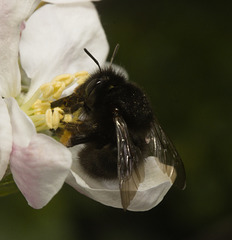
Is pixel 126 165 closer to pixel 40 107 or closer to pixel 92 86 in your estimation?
pixel 92 86

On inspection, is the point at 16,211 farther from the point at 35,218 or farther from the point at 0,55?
the point at 0,55

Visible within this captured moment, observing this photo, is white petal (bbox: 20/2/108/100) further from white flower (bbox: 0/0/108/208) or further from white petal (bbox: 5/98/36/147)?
white petal (bbox: 5/98/36/147)

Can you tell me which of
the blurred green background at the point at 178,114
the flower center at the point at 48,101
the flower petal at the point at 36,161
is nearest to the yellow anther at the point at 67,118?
the flower center at the point at 48,101

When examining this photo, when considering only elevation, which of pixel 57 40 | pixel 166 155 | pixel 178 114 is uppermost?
pixel 57 40

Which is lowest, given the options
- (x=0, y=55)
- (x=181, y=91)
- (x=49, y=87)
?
(x=181, y=91)

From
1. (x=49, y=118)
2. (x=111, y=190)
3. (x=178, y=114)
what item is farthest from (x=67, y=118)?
(x=178, y=114)

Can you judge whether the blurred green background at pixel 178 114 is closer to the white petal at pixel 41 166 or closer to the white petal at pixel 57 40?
the white petal at pixel 57 40

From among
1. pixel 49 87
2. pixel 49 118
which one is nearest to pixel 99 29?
pixel 49 87

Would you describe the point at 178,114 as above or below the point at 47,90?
below
